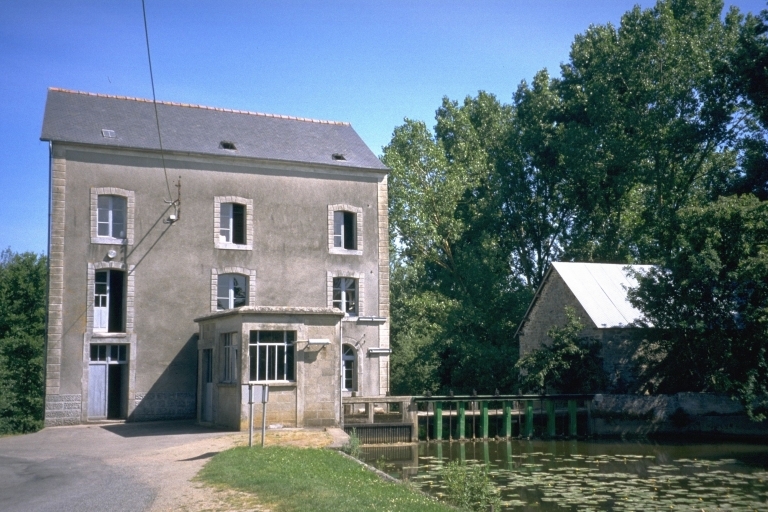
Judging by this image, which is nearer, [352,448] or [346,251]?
[352,448]

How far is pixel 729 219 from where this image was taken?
78.5ft

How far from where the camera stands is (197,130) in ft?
89.1

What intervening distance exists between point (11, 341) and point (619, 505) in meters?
22.3

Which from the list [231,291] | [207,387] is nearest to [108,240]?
[231,291]

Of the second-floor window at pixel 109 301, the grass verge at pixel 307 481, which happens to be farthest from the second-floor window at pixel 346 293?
the grass verge at pixel 307 481

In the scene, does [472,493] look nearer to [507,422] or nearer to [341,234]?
[507,422]

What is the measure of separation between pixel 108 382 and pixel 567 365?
1455cm

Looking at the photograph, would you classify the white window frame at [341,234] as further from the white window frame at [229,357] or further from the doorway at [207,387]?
the white window frame at [229,357]

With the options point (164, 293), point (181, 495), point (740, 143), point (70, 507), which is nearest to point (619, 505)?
point (181, 495)

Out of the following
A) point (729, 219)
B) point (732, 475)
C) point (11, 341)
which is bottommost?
point (732, 475)

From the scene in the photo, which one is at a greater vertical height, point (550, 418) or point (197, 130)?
point (197, 130)

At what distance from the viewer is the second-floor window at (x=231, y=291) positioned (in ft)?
85.0

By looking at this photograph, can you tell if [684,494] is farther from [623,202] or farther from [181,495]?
[623,202]

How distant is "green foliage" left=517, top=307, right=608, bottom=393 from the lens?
88.0ft
